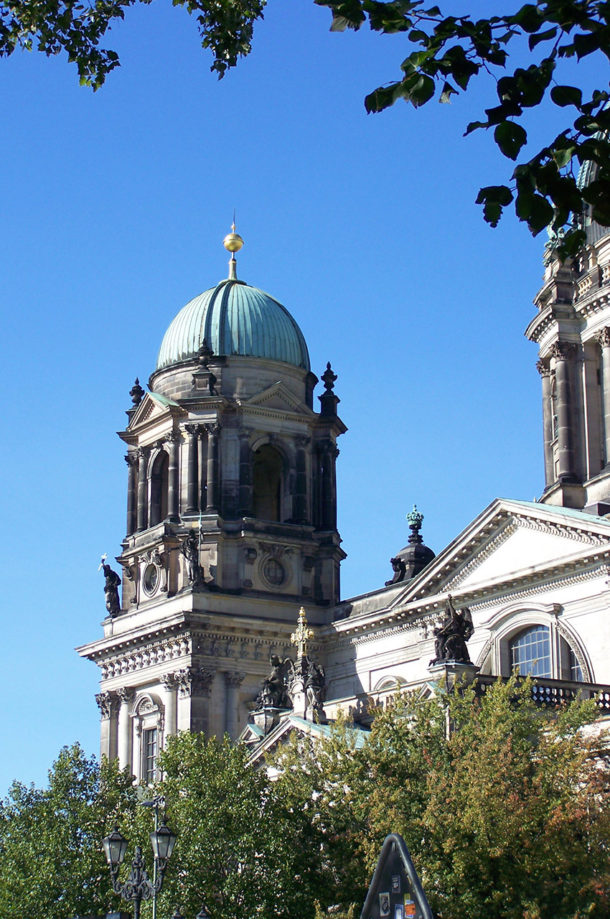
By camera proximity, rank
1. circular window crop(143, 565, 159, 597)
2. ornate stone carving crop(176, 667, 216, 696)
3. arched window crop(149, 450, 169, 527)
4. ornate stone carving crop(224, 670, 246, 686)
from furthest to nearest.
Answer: arched window crop(149, 450, 169, 527) → circular window crop(143, 565, 159, 597) → ornate stone carving crop(224, 670, 246, 686) → ornate stone carving crop(176, 667, 216, 696)

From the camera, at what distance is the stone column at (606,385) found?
59281 millimetres

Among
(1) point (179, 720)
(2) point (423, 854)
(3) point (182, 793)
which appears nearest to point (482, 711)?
(2) point (423, 854)

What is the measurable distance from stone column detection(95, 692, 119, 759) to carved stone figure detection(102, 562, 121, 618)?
3.71 meters

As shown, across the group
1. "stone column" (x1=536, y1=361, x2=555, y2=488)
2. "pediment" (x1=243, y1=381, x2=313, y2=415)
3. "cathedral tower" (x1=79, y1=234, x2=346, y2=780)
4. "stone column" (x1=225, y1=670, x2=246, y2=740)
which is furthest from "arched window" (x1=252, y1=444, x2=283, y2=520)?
"stone column" (x1=536, y1=361, x2=555, y2=488)

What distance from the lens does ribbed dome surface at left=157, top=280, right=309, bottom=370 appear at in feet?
224

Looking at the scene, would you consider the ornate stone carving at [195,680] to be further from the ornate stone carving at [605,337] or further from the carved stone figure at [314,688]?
the ornate stone carving at [605,337]

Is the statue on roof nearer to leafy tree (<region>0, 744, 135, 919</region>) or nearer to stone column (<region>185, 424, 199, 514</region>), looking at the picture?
stone column (<region>185, 424, 199, 514</region>)

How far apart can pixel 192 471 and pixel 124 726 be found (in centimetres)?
1106

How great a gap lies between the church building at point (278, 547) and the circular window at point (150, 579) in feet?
0.26

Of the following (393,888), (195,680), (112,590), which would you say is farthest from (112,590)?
(393,888)

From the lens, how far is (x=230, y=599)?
63875 millimetres

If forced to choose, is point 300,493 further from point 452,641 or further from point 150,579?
point 452,641

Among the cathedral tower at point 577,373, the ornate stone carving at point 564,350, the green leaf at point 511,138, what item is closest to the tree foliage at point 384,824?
the cathedral tower at point 577,373

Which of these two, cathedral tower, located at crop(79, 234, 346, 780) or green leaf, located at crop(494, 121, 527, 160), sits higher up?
cathedral tower, located at crop(79, 234, 346, 780)
